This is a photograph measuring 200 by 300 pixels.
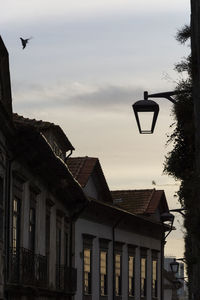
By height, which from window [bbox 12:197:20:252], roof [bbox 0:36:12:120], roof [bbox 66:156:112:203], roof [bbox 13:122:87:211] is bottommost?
window [bbox 12:197:20:252]

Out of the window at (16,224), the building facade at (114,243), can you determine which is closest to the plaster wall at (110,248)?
the building facade at (114,243)

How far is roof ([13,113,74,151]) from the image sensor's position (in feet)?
92.7

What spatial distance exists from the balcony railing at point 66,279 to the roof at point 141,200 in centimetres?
2017

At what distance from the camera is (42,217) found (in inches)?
1331

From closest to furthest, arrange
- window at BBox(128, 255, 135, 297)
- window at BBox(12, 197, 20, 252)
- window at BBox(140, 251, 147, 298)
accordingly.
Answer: window at BBox(12, 197, 20, 252)
window at BBox(128, 255, 135, 297)
window at BBox(140, 251, 147, 298)

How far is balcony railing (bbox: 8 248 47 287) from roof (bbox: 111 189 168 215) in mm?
28450

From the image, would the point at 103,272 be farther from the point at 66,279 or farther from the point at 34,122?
the point at 34,122

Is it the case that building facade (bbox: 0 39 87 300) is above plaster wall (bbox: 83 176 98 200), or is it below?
below

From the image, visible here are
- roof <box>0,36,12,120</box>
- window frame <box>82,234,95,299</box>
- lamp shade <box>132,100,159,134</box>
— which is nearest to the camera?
lamp shade <box>132,100,159,134</box>

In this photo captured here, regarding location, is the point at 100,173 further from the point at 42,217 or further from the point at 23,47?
the point at 23,47

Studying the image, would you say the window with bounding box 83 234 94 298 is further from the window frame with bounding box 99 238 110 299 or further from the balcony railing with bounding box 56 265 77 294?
the balcony railing with bounding box 56 265 77 294

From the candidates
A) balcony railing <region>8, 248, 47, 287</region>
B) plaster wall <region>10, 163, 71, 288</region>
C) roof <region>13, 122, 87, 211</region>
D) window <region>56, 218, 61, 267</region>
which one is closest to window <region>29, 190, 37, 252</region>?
plaster wall <region>10, 163, 71, 288</region>

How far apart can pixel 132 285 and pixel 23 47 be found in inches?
1304

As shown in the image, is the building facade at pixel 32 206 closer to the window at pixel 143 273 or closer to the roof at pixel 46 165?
the roof at pixel 46 165
